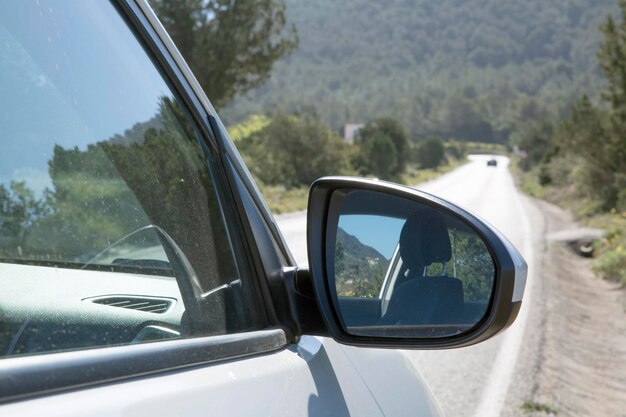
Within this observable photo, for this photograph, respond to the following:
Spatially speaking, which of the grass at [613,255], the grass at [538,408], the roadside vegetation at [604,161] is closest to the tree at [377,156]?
the roadside vegetation at [604,161]

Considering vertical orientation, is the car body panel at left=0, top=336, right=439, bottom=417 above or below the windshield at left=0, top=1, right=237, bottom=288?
below

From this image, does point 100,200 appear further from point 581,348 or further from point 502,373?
point 581,348

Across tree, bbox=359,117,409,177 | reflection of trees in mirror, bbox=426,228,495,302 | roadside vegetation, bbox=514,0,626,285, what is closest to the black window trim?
reflection of trees in mirror, bbox=426,228,495,302

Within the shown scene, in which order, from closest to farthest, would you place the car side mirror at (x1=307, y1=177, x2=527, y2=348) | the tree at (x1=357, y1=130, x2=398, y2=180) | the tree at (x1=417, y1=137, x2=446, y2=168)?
the car side mirror at (x1=307, y1=177, x2=527, y2=348)
the tree at (x1=357, y1=130, x2=398, y2=180)
the tree at (x1=417, y1=137, x2=446, y2=168)

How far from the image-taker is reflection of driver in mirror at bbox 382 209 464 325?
165 centimetres

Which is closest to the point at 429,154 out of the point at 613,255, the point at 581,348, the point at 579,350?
the point at 613,255

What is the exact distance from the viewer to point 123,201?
52.3 inches

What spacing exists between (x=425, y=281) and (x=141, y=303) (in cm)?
56

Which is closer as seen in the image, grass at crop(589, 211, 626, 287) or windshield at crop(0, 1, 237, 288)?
windshield at crop(0, 1, 237, 288)

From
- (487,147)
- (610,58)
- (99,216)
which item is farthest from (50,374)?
(487,147)

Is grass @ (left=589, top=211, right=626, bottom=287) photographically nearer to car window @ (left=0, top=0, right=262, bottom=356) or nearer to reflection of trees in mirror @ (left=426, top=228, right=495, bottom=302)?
reflection of trees in mirror @ (left=426, top=228, right=495, bottom=302)

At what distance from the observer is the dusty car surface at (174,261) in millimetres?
1100

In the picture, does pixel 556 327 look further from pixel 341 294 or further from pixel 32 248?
pixel 32 248

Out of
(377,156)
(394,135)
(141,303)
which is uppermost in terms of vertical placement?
(141,303)
